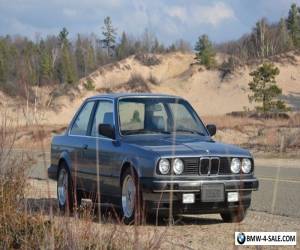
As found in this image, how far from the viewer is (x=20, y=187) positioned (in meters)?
8.56

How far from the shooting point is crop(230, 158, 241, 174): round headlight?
9219 millimetres

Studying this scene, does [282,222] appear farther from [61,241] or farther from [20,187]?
[61,241]

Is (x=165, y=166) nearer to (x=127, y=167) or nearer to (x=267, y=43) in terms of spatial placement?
(x=127, y=167)

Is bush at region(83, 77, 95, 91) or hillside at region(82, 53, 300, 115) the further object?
bush at region(83, 77, 95, 91)

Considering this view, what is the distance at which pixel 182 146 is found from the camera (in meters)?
9.29

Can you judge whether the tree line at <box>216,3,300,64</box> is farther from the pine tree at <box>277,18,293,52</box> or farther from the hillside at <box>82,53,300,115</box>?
the hillside at <box>82,53,300,115</box>

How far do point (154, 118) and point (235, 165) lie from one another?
5.40 feet

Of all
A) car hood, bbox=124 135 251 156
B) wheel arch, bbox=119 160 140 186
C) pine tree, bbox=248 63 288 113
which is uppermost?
pine tree, bbox=248 63 288 113

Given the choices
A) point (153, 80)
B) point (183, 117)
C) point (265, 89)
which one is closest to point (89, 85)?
point (153, 80)

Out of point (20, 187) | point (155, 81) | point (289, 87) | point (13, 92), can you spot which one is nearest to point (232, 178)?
point (20, 187)

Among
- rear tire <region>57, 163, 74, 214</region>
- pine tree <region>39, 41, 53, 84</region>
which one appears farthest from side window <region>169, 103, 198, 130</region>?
pine tree <region>39, 41, 53, 84</region>

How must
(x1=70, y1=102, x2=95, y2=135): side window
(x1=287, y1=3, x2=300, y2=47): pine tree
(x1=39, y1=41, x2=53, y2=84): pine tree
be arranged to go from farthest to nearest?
1. (x1=287, y1=3, x2=300, y2=47): pine tree
2. (x1=70, y1=102, x2=95, y2=135): side window
3. (x1=39, y1=41, x2=53, y2=84): pine tree

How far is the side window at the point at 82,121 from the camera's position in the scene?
11213mm

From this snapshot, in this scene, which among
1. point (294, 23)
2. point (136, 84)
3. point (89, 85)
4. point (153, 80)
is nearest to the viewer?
point (89, 85)
